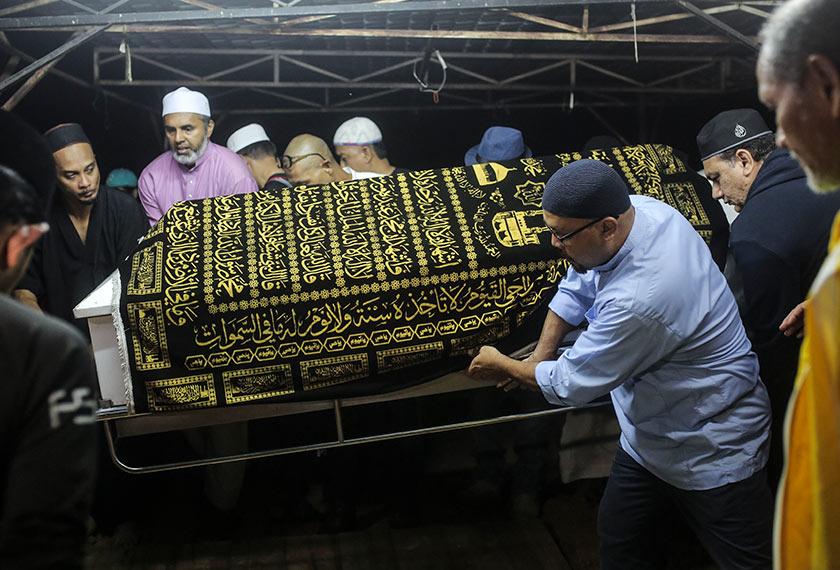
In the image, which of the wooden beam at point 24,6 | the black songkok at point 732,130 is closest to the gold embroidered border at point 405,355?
the black songkok at point 732,130

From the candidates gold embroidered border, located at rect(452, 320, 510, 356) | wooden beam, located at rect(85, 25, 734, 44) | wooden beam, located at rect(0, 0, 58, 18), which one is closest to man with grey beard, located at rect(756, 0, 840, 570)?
gold embroidered border, located at rect(452, 320, 510, 356)

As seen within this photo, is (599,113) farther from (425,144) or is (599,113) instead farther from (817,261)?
(817,261)

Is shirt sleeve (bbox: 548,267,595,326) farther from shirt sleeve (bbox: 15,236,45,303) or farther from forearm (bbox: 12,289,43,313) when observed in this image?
shirt sleeve (bbox: 15,236,45,303)

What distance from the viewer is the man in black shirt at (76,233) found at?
127 inches

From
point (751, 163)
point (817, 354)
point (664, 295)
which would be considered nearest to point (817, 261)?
point (751, 163)

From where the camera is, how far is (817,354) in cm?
99

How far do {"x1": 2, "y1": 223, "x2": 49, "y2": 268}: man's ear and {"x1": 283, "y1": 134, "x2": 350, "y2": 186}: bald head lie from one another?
265cm

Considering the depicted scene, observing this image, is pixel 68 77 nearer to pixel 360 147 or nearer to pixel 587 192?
pixel 360 147

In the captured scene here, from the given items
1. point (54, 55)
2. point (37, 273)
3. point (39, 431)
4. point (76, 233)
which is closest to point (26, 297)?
point (37, 273)

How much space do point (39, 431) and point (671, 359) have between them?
154 cm

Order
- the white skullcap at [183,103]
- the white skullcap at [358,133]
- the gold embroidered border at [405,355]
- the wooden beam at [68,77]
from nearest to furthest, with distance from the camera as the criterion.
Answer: the gold embroidered border at [405,355], the white skullcap at [183,103], the wooden beam at [68,77], the white skullcap at [358,133]

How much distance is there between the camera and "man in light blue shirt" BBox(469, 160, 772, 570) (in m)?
1.91

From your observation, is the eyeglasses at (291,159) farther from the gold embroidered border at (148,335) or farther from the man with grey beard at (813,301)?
the man with grey beard at (813,301)

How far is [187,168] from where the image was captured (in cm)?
371
